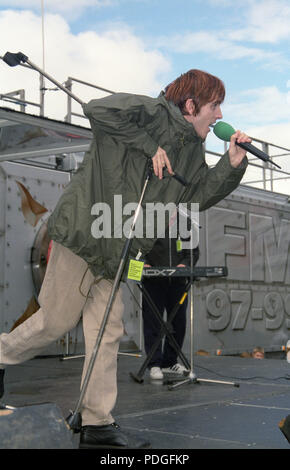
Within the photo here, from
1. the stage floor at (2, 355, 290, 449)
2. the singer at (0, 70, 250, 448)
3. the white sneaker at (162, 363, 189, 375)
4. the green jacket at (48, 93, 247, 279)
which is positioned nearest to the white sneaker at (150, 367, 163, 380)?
the stage floor at (2, 355, 290, 449)

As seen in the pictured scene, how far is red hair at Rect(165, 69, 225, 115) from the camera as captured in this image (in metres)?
3.26

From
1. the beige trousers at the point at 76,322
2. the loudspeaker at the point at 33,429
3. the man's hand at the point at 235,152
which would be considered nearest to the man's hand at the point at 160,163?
the man's hand at the point at 235,152

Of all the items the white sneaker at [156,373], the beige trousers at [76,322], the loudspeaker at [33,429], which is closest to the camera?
the loudspeaker at [33,429]

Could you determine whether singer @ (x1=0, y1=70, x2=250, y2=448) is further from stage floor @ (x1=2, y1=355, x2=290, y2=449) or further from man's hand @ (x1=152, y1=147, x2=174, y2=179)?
stage floor @ (x1=2, y1=355, x2=290, y2=449)

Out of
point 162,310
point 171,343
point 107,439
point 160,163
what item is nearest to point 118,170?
point 160,163

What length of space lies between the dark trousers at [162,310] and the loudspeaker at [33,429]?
4.09m

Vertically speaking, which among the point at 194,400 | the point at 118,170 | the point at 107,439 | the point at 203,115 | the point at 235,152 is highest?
the point at 203,115

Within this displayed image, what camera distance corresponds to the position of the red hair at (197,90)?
128 inches

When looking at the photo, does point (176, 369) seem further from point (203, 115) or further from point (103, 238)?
point (203, 115)

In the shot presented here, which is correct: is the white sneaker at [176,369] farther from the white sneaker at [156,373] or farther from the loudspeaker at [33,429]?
the loudspeaker at [33,429]

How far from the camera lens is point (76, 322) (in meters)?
3.08

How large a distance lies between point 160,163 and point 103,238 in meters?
0.50

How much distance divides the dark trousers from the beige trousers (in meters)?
3.19
